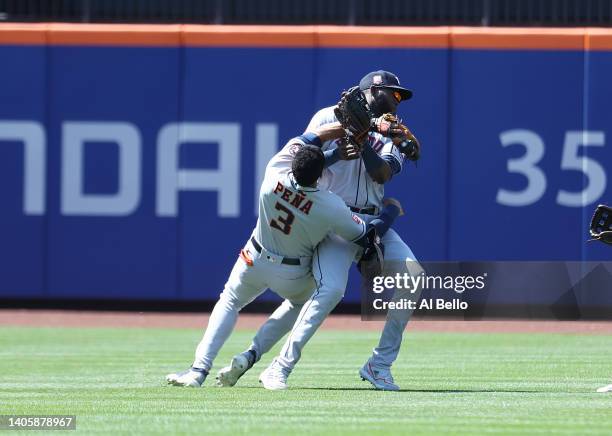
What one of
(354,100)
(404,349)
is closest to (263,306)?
(404,349)

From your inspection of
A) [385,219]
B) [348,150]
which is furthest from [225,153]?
[348,150]

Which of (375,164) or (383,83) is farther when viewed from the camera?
(383,83)

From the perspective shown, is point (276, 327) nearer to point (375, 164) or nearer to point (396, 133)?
point (375, 164)

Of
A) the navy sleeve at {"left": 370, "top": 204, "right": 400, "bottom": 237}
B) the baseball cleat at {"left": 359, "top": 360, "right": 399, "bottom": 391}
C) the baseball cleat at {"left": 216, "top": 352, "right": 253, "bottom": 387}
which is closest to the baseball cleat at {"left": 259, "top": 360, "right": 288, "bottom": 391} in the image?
the baseball cleat at {"left": 216, "top": 352, "right": 253, "bottom": 387}

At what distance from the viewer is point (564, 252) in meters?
16.7

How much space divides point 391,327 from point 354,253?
0.52 metres

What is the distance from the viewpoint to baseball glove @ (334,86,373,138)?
8180 millimetres

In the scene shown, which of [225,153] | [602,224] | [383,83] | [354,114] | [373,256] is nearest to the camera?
[354,114]

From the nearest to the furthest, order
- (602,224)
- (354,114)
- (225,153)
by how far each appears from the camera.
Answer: (354,114), (602,224), (225,153)

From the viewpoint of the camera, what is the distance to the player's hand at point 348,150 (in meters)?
8.37

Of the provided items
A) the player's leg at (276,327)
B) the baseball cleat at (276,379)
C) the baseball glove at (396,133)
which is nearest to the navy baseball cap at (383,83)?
the baseball glove at (396,133)

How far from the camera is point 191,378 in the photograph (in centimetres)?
857

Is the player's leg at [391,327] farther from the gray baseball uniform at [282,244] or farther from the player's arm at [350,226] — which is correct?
the gray baseball uniform at [282,244]

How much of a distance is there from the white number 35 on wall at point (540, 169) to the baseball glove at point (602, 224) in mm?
8282
